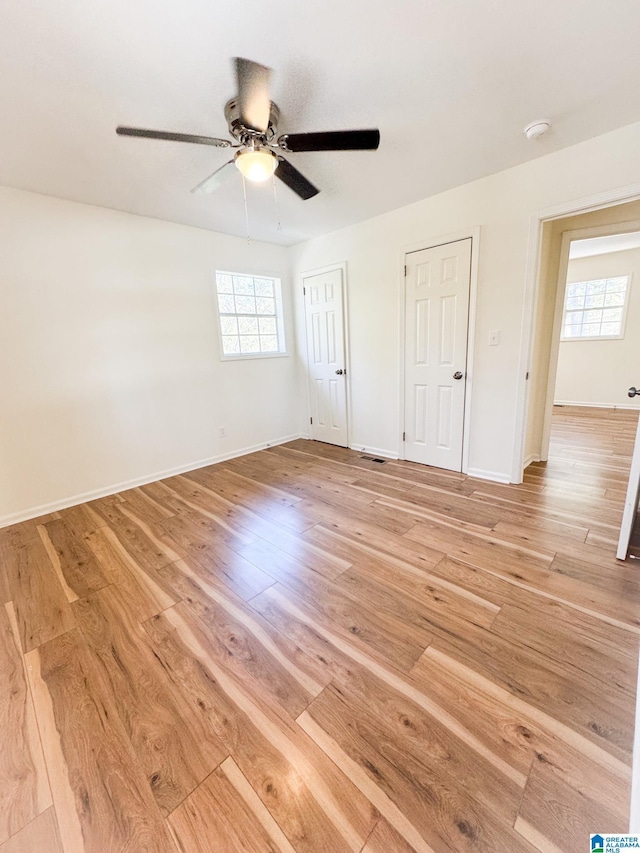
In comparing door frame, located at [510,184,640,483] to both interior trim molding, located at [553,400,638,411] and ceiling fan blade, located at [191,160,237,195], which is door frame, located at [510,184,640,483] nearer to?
ceiling fan blade, located at [191,160,237,195]

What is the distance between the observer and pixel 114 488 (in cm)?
320

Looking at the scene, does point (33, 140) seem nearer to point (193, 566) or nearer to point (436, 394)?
point (193, 566)

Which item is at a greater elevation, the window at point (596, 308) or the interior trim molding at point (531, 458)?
the window at point (596, 308)

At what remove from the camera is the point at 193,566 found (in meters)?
2.03

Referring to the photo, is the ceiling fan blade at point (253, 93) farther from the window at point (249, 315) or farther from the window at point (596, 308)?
the window at point (596, 308)

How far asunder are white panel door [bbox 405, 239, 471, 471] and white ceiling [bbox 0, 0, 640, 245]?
0.78m

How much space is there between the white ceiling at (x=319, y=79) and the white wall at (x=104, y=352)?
532 millimetres

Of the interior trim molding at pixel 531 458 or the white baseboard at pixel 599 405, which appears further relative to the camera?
the white baseboard at pixel 599 405

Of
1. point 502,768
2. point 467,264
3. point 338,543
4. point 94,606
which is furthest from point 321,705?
point 467,264

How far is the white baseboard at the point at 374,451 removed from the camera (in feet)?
12.5

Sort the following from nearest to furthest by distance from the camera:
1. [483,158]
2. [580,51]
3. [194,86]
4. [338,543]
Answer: [580,51] < [194,86] < [338,543] < [483,158]

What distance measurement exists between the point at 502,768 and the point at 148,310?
3867 mm
